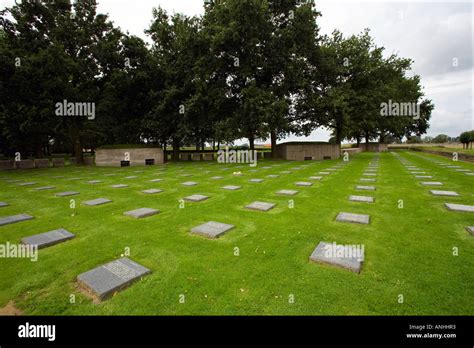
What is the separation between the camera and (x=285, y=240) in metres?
4.92

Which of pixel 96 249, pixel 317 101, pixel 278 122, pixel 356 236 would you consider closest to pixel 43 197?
pixel 96 249

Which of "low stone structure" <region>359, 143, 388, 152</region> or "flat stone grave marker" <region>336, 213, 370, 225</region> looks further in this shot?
"low stone structure" <region>359, 143, 388, 152</region>

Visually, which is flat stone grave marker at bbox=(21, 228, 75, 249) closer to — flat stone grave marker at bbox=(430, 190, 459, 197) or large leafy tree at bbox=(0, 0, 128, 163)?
flat stone grave marker at bbox=(430, 190, 459, 197)

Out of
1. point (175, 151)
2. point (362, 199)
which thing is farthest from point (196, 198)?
point (175, 151)

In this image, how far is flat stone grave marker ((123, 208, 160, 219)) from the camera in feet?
21.9

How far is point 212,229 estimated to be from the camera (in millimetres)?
5504

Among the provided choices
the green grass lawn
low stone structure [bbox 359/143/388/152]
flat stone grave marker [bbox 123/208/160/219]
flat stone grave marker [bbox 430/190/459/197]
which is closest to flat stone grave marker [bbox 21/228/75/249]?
the green grass lawn

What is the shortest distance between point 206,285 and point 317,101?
25415 millimetres

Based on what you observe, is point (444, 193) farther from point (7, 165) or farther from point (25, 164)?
point (7, 165)

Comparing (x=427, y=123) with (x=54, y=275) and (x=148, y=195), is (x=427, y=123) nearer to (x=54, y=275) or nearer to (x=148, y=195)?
(x=148, y=195)

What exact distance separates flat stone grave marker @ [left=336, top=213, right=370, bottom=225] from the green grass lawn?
0.54ft

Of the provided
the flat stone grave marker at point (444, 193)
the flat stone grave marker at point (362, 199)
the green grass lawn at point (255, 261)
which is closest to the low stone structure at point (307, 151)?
the flat stone grave marker at point (444, 193)

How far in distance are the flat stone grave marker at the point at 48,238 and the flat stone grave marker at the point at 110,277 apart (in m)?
1.92

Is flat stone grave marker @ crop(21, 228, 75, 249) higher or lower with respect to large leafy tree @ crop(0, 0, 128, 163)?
lower
